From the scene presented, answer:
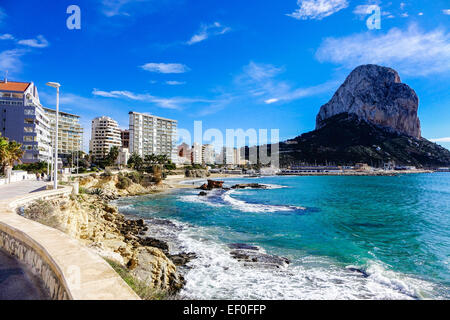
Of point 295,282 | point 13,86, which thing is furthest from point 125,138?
point 295,282

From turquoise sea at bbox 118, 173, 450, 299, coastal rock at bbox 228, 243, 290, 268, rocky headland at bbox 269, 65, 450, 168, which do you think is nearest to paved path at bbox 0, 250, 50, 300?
turquoise sea at bbox 118, 173, 450, 299

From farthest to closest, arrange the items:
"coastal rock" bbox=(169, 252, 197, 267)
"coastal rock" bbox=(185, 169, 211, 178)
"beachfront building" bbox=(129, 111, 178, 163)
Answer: "beachfront building" bbox=(129, 111, 178, 163), "coastal rock" bbox=(185, 169, 211, 178), "coastal rock" bbox=(169, 252, 197, 267)

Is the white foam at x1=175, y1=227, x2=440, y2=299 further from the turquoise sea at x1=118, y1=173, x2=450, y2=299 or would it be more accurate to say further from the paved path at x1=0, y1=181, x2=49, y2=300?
the paved path at x1=0, y1=181, x2=49, y2=300

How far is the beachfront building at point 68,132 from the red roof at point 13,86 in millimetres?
40962

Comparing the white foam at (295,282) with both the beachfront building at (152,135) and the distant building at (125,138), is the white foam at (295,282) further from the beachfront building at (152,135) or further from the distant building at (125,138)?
the distant building at (125,138)

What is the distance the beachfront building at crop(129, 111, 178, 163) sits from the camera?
11649cm

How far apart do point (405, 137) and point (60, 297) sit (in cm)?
25338

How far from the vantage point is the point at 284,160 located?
19450 cm

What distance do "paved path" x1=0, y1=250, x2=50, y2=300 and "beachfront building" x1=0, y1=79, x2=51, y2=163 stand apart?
61.4 m

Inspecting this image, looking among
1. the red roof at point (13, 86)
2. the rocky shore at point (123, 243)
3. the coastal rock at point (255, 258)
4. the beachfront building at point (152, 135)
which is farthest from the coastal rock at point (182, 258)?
the beachfront building at point (152, 135)

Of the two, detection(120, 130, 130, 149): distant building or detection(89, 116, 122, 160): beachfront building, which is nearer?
detection(89, 116, 122, 160): beachfront building

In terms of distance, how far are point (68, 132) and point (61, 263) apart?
121 meters
